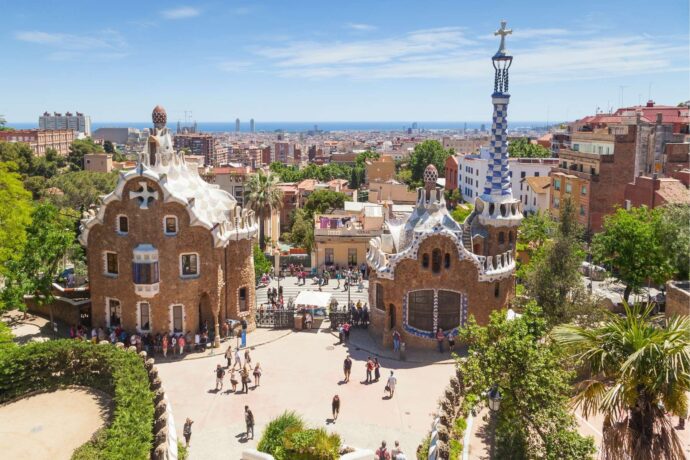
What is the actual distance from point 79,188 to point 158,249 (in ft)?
164

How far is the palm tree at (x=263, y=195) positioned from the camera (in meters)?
52.5

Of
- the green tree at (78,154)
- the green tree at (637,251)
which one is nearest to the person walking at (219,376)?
the green tree at (637,251)

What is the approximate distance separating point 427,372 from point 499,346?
425 inches

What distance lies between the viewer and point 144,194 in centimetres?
3069

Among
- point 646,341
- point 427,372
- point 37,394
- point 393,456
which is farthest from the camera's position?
point 427,372

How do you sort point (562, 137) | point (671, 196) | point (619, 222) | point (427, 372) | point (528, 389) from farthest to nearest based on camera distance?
1. point (562, 137)
2. point (671, 196)
3. point (619, 222)
4. point (427, 372)
5. point (528, 389)

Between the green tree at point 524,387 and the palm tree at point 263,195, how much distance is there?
3493 centimetres

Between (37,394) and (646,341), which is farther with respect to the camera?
(37,394)

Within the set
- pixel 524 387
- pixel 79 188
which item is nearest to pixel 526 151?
pixel 79 188

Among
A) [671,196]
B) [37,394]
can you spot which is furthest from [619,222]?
[37,394]

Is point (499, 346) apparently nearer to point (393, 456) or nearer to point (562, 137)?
point (393, 456)

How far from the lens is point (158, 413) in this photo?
70.7 feet

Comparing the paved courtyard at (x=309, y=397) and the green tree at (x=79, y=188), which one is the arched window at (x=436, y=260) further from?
the green tree at (x=79, y=188)

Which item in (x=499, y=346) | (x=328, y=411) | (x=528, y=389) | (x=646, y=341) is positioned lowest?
(x=328, y=411)
